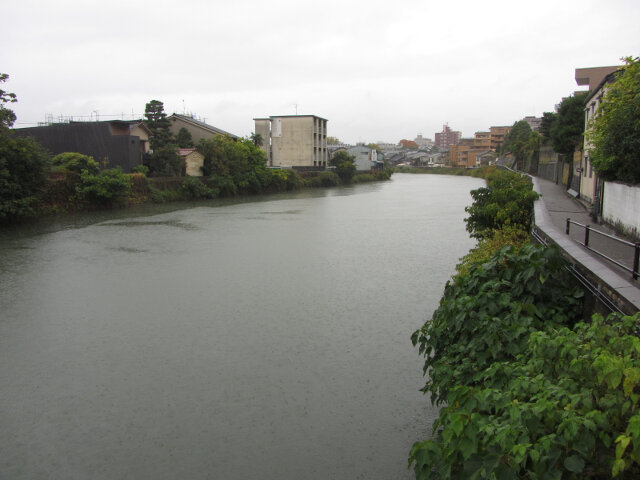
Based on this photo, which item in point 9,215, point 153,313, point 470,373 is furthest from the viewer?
point 9,215

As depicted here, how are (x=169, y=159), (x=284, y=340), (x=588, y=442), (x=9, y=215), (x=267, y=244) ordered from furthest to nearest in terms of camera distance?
(x=169, y=159), (x=9, y=215), (x=267, y=244), (x=284, y=340), (x=588, y=442)

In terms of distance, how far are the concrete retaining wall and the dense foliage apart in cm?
161

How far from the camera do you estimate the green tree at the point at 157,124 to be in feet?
119

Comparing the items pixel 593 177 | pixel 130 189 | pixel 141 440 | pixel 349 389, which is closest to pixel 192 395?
pixel 141 440

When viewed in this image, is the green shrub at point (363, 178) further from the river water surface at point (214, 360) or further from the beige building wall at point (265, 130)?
the river water surface at point (214, 360)

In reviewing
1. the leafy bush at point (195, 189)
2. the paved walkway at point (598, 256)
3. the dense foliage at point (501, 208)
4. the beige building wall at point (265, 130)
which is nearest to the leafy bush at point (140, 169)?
the leafy bush at point (195, 189)

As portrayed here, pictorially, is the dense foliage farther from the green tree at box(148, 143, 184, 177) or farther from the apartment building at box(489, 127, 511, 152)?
the apartment building at box(489, 127, 511, 152)

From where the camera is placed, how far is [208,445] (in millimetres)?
5199

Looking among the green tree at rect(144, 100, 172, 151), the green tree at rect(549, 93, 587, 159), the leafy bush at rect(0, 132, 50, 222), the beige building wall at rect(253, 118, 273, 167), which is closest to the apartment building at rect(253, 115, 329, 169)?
the beige building wall at rect(253, 118, 273, 167)

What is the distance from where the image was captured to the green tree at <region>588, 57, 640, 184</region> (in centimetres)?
907

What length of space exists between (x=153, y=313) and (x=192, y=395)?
11.2 ft

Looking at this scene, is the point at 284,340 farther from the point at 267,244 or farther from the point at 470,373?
the point at 267,244

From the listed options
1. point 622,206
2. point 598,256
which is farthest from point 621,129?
point 598,256

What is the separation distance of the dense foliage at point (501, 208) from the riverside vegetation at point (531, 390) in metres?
6.67
